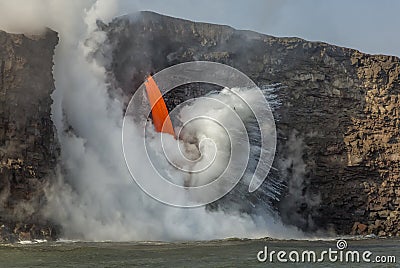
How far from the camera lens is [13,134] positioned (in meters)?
25.9

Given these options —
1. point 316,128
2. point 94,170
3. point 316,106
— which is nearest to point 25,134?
point 94,170

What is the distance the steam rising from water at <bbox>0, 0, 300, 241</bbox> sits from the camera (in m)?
27.1

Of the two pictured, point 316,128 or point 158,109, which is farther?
point 316,128

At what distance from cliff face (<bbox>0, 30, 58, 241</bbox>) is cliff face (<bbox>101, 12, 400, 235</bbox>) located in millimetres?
11437

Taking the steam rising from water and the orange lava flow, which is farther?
the orange lava flow

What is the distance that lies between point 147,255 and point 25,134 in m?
9.36

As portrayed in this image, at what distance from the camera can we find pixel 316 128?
129 feet

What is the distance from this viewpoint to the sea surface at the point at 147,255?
17.6 metres

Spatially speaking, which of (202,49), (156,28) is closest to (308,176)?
(202,49)

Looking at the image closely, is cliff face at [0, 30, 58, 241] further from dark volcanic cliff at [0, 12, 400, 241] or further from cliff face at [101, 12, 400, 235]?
cliff face at [101, 12, 400, 235]

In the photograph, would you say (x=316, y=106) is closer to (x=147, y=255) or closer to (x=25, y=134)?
(x=25, y=134)

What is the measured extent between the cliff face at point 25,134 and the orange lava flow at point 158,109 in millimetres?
7303

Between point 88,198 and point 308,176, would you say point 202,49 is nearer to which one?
point 308,176

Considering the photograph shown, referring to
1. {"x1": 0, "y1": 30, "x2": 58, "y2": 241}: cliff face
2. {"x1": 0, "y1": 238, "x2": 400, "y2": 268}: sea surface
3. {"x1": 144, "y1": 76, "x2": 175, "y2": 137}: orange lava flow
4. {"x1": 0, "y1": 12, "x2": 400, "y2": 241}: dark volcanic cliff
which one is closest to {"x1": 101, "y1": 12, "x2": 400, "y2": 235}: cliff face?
{"x1": 0, "y1": 12, "x2": 400, "y2": 241}: dark volcanic cliff
